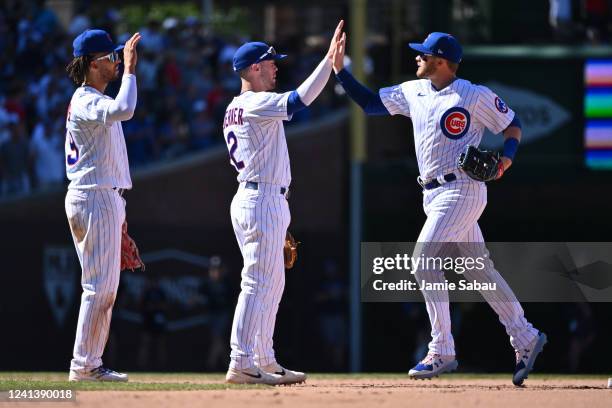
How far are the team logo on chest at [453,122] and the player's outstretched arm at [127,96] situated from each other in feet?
5.81

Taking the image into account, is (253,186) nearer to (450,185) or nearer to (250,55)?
(250,55)

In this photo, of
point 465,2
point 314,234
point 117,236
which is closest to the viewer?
point 117,236

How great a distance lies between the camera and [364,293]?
42.2 feet

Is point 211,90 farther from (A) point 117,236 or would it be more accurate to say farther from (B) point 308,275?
(A) point 117,236

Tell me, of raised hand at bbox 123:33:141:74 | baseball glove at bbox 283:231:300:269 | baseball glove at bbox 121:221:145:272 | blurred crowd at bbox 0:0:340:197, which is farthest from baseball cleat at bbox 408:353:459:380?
blurred crowd at bbox 0:0:340:197

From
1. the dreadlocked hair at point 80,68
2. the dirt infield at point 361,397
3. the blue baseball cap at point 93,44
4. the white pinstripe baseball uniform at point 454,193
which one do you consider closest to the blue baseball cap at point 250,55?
the blue baseball cap at point 93,44

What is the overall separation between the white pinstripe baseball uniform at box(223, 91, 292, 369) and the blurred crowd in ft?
25.6

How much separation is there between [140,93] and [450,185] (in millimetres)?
9126

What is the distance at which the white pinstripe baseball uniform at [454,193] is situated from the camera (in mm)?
7691

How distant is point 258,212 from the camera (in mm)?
7512

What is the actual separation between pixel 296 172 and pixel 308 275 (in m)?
1.24

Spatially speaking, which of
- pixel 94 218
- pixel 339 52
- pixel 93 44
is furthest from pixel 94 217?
pixel 339 52

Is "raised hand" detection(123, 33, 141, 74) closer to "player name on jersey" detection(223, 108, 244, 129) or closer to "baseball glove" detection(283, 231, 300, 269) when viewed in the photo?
"player name on jersey" detection(223, 108, 244, 129)

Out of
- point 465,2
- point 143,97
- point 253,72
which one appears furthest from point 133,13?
point 253,72
